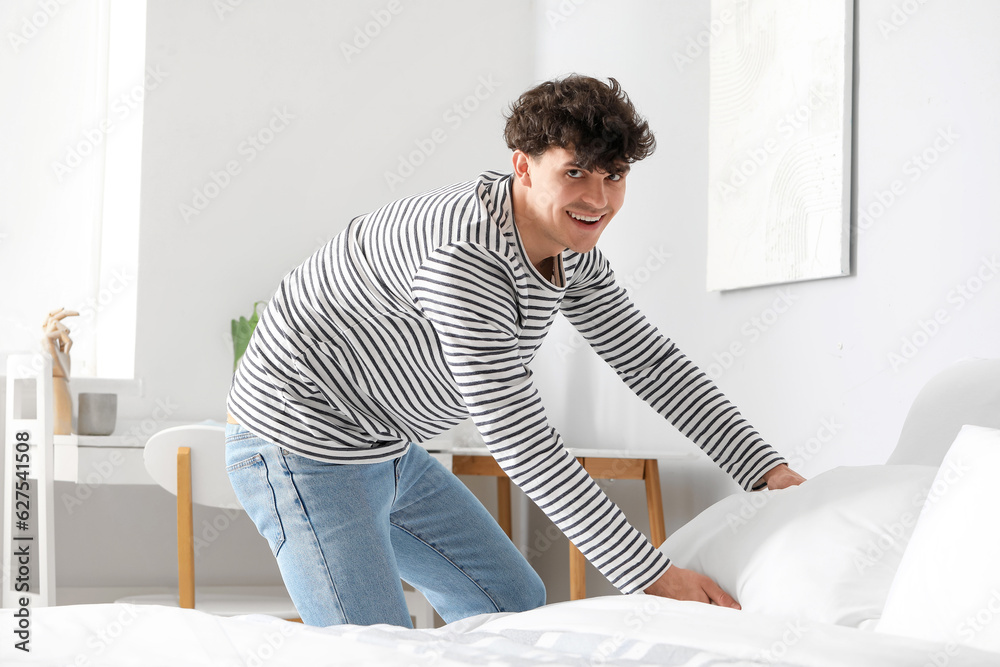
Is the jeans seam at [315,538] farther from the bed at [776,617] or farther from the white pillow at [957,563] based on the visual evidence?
the white pillow at [957,563]

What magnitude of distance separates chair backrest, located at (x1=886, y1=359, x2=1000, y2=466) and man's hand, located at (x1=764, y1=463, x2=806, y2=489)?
128 millimetres

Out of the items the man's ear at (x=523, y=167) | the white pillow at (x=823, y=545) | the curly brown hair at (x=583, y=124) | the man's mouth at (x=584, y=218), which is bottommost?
the white pillow at (x=823, y=545)

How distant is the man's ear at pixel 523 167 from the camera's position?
3.71 ft

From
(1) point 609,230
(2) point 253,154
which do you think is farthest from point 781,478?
(2) point 253,154

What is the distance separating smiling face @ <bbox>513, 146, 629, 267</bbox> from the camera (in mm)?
1087

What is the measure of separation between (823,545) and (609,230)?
180 centimetres

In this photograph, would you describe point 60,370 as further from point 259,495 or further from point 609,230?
point 259,495

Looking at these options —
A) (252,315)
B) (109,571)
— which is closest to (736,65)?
(252,315)

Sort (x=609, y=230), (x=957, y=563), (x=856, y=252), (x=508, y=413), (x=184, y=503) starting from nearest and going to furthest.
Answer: (x=957, y=563), (x=508, y=413), (x=856, y=252), (x=184, y=503), (x=609, y=230)

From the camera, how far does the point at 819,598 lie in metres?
0.87

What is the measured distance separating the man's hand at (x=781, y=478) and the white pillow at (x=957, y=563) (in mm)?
316

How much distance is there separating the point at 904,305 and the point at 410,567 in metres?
0.85

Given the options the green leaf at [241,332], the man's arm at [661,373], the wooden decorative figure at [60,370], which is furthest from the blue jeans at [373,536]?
the green leaf at [241,332]

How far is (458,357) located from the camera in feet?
3.34
